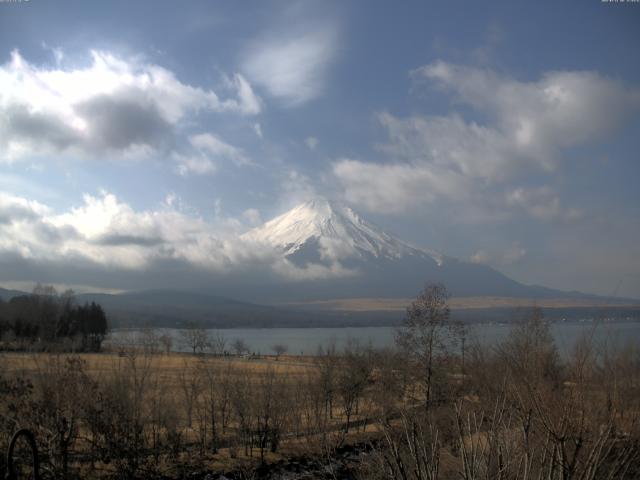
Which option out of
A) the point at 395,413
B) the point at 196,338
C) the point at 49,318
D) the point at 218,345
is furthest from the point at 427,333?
the point at 196,338

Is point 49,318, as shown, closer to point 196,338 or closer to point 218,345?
point 196,338

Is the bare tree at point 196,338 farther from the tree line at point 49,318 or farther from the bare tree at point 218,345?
the tree line at point 49,318

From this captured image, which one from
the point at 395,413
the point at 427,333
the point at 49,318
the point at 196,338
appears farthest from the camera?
the point at 196,338

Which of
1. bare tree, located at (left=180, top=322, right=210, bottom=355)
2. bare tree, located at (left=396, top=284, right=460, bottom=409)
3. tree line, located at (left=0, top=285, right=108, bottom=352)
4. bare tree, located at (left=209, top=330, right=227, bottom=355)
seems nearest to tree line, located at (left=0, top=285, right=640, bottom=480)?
bare tree, located at (left=396, top=284, right=460, bottom=409)

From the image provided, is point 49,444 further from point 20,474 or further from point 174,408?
point 174,408

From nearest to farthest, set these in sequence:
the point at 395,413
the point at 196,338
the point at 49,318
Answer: the point at 395,413 → the point at 49,318 → the point at 196,338

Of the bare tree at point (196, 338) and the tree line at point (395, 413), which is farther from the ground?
the tree line at point (395, 413)

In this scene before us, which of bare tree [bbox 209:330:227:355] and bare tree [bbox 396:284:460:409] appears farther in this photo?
bare tree [bbox 209:330:227:355]

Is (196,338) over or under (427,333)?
under

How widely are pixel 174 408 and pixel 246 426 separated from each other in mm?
3439

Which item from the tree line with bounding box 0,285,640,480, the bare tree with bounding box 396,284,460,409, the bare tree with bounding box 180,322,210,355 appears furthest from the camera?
the bare tree with bounding box 180,322,210,355

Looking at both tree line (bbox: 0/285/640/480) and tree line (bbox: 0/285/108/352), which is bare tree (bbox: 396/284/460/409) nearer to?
tree line (bbox: 0/285/640/480)

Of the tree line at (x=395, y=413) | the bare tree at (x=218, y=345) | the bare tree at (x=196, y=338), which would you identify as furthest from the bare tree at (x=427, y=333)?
the bare tree at (x=196, y=338)

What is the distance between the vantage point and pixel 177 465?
814 inches
